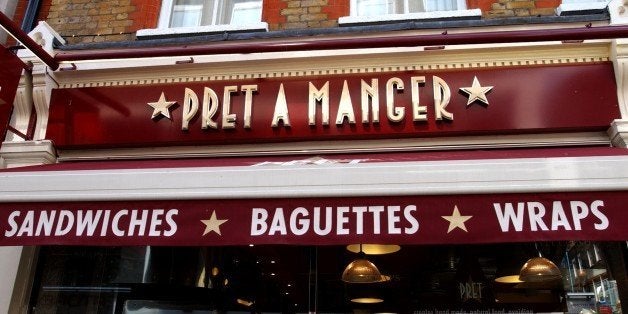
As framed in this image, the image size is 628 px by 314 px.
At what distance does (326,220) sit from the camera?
3502mm

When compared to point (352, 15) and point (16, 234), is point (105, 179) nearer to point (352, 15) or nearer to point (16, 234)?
point (16, 234)

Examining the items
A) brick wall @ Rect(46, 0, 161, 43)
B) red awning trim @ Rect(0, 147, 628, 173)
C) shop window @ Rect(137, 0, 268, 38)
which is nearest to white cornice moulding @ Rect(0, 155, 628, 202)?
red awning trim @ Rect(0, 147, 628, 173)

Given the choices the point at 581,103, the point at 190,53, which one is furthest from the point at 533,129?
the point at 190,53

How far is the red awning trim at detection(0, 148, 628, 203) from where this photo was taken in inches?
137

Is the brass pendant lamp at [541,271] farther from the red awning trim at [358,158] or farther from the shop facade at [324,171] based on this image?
the red awning trim at [358,158]

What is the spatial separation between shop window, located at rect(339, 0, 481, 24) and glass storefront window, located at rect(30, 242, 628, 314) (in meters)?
2.18

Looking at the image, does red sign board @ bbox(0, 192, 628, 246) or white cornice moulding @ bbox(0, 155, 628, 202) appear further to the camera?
white cornice moulding @ bbox(0, 155, 628, 202)

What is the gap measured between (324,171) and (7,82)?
2955 mm

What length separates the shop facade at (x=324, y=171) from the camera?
350cm

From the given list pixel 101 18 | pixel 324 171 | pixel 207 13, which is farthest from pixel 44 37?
pixel 324 171

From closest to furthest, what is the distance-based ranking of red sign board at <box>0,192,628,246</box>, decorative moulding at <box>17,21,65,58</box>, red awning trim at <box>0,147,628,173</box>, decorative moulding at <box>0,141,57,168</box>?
1. red sign board at <box>0,192,628,246</box>
2. red awning trim at <box>0,147,628,173</box>
3. decorative moulding at <box>0,141,57,168</box>
4. decorative moulding at <box>17,21,65,58</box>

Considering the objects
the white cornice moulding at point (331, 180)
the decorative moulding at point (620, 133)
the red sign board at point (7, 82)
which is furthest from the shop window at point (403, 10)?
the red sign board at point (7, 82)

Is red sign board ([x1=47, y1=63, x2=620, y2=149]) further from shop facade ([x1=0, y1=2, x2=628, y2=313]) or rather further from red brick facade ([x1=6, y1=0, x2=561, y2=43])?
red brick facade ([x1=6, y1=0, x2=561, y2=43])

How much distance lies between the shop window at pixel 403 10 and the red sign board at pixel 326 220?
2.31 meters
